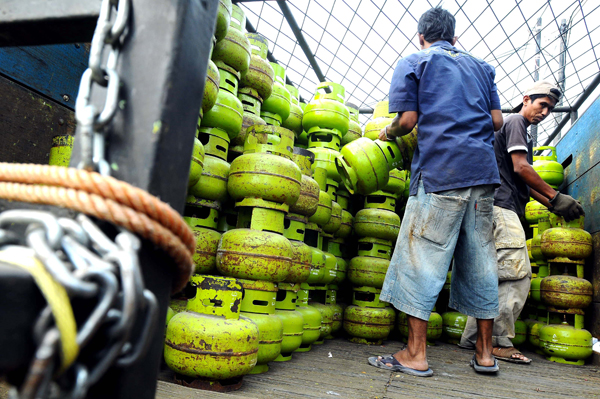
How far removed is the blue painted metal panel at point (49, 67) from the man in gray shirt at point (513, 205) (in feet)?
9.80

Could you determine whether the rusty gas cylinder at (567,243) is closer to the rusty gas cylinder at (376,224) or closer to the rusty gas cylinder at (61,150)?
the rusty gas cylinder at (376,224)

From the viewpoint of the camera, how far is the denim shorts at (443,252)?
6.91ft

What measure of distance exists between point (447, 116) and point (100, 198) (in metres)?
2.14

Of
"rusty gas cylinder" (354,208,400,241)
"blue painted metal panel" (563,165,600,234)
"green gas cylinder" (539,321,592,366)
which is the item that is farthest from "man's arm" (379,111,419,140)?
"blue painted metal panel" (563,165,600,234)

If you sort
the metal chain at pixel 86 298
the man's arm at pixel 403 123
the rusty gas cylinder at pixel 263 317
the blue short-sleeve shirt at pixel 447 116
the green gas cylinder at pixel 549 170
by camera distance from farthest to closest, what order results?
the green gas cylinder at pixel 549 170
the man's arm at pixel 403 123
the blue short-sleeve shirt at pixel 447 116
the rusty gas cylinder at pixel 263 317
the metal chain at pixel 86 298

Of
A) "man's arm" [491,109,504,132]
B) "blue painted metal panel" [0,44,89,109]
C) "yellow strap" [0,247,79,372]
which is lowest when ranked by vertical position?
"yellow strap" [0,247,79,372]

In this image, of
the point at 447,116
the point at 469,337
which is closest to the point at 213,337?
the point at 447,116

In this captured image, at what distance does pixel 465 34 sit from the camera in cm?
978

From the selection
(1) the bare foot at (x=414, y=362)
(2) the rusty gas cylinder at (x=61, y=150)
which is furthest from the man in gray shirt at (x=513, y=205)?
(2) the rusty gas cylinder at (x=61, y=150)

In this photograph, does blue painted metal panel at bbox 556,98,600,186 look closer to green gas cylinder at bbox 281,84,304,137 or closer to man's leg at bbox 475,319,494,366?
man's leg at bbox 475,319,494,366

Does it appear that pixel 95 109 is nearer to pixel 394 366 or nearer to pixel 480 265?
pixel 394 366

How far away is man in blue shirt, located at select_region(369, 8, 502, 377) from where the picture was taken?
6.94 feet

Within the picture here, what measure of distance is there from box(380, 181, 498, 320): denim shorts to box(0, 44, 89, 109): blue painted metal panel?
2055 mm

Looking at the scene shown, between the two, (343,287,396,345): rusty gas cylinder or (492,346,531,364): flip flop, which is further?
(343,287,396,345): rusty gas cylinder
